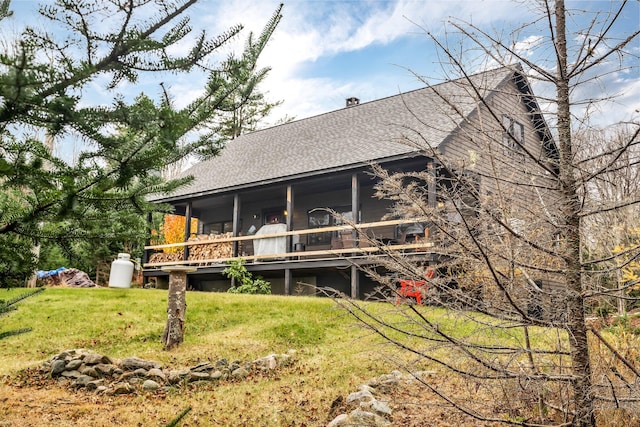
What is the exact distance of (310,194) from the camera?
19.2 meters

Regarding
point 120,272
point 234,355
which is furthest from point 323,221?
point 234,355

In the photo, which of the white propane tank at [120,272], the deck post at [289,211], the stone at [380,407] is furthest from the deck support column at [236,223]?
the stone at [380,407]

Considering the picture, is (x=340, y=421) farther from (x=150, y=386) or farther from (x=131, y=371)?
(x=131, y=371)

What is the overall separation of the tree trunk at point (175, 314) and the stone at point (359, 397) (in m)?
4.26

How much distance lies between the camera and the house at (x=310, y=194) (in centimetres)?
1506

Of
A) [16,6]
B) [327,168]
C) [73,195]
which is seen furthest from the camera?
[327,168]

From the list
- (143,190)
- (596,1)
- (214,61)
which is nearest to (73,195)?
(143,190)

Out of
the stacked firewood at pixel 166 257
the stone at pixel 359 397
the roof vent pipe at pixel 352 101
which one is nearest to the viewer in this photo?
the stone at pixel 359 397

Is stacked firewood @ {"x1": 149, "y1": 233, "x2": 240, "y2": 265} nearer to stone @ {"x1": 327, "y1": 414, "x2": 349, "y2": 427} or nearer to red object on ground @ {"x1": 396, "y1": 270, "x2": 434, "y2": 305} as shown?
stone @ {"x1": 327, "y1": 414, "x2": 349, "y2": 427}

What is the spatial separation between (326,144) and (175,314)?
32.9 ft

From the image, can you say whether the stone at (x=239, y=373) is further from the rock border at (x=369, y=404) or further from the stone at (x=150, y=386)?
the rock border at (x=369, y=404)

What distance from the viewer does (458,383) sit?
6457 millimetres

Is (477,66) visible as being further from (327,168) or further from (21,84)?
(327,168)

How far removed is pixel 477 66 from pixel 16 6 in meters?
2.95
